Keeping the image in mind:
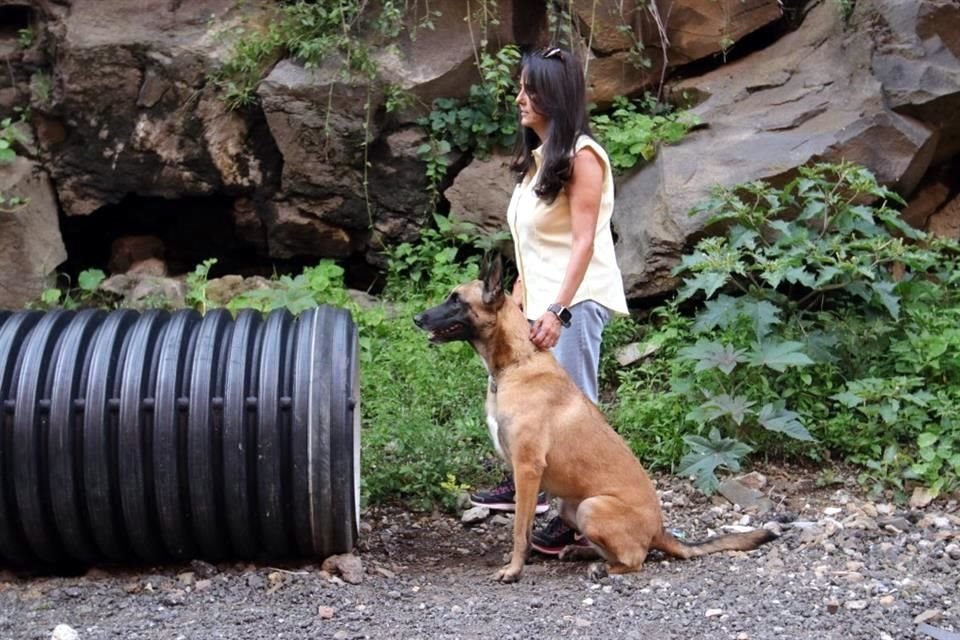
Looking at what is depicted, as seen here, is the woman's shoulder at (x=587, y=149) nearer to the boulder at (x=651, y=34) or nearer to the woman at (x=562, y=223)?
the woman at (x=562, y=223)

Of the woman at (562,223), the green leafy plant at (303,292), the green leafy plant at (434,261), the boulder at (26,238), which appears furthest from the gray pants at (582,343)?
the boulder at (26,238)

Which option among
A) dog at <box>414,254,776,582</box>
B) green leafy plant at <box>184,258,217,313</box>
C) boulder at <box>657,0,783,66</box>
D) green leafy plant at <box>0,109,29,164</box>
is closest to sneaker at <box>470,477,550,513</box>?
dog at <box>414,254,776,582</box>

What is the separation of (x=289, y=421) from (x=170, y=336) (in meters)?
0.69

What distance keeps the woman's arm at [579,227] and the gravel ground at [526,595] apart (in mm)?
1139

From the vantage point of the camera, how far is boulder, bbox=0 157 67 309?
8977mm

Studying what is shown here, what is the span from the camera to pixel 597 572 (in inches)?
203

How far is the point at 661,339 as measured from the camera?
25.3ft

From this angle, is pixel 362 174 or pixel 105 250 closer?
pixel 362 174

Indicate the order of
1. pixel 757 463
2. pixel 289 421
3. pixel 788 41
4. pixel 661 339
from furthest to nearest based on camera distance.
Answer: pixel 788 41
pixel 661 339
pixel 757 463
pixel 289 421

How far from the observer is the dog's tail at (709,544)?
538 centimetres

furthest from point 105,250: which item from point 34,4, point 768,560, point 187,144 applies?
point 768,560

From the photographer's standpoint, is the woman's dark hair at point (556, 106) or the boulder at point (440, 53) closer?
the woman's dark hair at point (556, 106)

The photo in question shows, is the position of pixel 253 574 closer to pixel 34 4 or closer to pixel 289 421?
pixel 289 421

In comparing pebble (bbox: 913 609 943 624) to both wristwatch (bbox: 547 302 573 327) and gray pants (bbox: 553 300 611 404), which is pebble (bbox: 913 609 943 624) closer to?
gray pants (bbox: 553 300 611 404)
